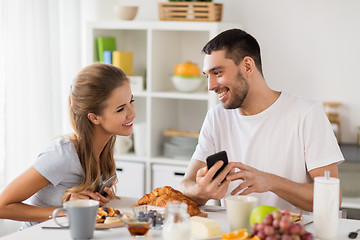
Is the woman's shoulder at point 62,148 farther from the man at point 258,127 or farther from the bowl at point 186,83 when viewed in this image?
the bowl at point 186,83

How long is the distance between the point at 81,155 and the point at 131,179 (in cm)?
148

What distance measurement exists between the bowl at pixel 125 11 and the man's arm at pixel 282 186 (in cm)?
188

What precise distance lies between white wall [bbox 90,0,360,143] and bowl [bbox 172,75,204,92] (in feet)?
1.51

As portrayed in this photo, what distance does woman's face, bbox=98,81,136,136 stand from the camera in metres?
2.11

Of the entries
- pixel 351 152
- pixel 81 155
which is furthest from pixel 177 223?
pixel 351 152

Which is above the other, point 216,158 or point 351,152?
point 216,158

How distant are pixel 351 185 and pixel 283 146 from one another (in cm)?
101

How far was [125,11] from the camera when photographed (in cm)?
352

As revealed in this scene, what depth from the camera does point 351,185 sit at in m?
3.01

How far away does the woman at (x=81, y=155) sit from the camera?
1.91m

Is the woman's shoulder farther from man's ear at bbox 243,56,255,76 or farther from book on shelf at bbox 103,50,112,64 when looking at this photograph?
book on shelf at bbox 103,50,112,64

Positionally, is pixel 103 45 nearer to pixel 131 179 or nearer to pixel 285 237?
pixel 131 179

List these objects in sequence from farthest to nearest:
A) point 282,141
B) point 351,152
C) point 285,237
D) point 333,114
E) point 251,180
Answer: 1. point 333,114
2. point 351,152
3. point 282,141
4. point 251,180
5. point 285,237

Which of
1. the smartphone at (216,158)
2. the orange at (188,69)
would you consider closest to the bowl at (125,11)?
the orange at (188,69)
